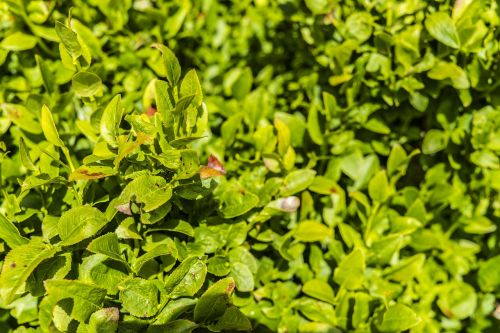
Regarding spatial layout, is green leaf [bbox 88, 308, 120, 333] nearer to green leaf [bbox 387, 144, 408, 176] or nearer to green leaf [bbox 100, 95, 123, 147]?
green leaf [bbox 100, 95, 123, 147]

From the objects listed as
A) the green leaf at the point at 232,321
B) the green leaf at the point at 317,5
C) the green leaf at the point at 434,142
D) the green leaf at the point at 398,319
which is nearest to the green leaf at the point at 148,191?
the green leaf at the point at 232,321

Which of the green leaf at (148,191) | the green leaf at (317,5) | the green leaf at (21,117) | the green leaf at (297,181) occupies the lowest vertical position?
the green leaf at (297,181)

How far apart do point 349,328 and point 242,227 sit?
50cm

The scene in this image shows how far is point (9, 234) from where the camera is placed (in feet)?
4.37

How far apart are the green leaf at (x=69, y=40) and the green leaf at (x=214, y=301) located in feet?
2.14

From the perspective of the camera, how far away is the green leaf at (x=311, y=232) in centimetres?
173

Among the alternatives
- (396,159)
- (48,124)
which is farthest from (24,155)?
(396,159)

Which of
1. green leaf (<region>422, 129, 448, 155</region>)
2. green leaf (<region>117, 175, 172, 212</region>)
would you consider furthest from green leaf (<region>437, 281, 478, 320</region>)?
green leaf (<region>117, 175, 172, 212</region>)

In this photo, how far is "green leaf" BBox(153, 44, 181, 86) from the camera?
1287 mm

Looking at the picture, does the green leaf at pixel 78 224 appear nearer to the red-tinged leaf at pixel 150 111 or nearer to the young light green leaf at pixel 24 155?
the young light green leaf at pixel 24 155

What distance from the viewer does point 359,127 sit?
1.90 metres

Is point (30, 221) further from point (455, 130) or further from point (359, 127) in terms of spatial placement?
point (455, 130)

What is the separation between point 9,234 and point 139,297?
356 mm

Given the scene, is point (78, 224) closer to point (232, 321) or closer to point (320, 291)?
point (232, 321)
